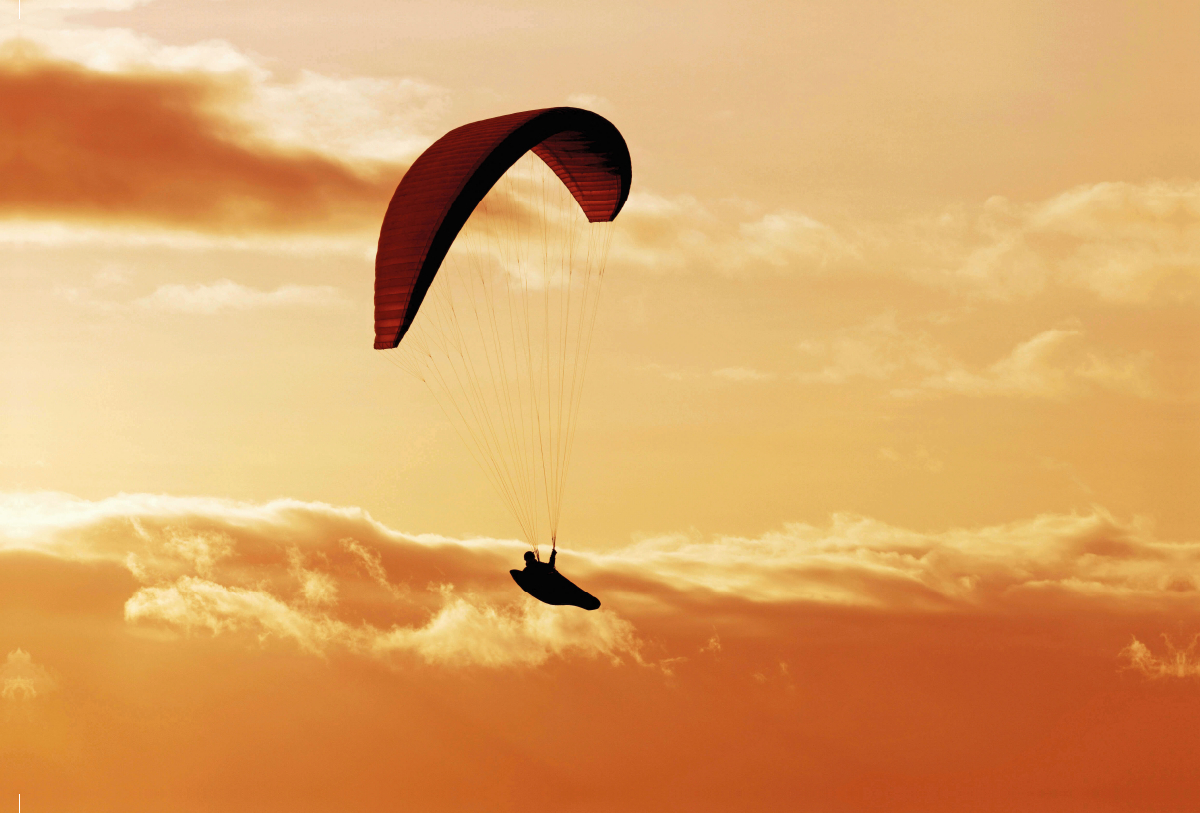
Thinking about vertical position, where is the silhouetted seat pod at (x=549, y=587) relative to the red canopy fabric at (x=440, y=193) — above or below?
below

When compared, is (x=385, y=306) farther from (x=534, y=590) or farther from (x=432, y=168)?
(x=534, y=590)

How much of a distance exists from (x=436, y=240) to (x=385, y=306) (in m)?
1.83

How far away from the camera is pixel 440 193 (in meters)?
30.4

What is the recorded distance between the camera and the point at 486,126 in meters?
32.4

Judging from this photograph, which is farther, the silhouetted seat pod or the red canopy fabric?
the silhouetted seat pod

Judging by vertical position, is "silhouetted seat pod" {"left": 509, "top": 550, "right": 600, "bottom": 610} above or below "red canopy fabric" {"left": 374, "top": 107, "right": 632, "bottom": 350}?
below

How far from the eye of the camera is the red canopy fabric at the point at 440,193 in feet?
96.6

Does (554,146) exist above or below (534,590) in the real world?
above

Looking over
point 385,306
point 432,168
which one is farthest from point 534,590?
point 432,168

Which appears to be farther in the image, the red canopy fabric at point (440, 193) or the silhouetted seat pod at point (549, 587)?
the silhouetted seat pod at point (549, 587)

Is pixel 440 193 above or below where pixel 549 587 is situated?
above

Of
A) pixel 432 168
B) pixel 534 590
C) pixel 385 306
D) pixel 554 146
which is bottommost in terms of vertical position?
pixel 534 590

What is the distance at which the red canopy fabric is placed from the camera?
29.5m

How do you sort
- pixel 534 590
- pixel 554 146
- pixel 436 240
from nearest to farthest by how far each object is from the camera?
pixel 436 240 < pixel 534 590 < pixel 554 146
